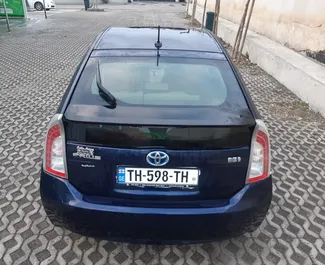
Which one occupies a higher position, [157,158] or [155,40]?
[155,40]

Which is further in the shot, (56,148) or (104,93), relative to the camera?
(104,93)

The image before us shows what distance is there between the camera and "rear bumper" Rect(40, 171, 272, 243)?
1.88 meters

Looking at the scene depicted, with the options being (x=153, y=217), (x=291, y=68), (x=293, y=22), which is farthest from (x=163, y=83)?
(x=293, y=22)

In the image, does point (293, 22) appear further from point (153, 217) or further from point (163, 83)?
point (153, 217)

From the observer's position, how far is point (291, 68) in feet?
19.8

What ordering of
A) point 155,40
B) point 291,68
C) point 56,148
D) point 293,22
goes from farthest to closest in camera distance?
point 293,22
point 291,68
point 155,40
point 56,148

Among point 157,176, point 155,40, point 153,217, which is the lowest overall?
point 153,217

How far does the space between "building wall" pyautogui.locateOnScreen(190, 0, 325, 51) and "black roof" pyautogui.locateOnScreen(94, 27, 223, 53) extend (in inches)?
184

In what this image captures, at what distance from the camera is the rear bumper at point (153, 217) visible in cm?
188

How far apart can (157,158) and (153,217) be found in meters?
0.36

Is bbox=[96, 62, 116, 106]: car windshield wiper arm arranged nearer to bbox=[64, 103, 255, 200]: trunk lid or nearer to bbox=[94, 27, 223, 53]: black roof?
bbox=[64, 103, 255, 200]: trunk lid

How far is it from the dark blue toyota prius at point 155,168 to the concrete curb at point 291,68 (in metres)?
3.61

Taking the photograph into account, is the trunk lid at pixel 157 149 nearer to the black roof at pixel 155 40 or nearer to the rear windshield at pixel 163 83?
the rear windshield at pixel 163 83

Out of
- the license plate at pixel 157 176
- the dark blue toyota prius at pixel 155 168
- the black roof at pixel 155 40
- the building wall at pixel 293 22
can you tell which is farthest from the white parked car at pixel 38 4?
the license plate at pixel 157 176
